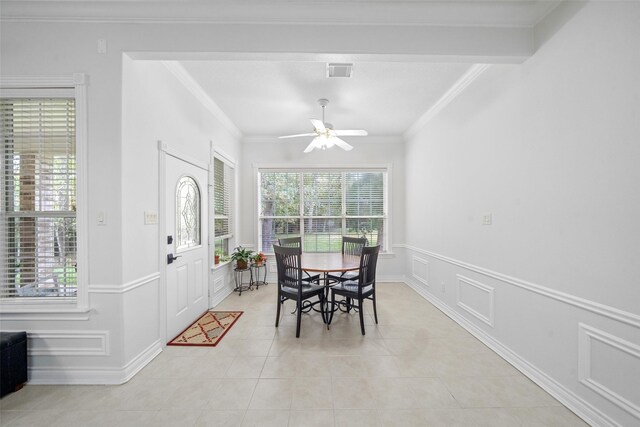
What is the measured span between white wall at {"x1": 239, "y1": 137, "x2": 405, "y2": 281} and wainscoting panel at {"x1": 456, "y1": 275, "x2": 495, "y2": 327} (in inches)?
77.2

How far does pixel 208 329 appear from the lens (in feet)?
9.94

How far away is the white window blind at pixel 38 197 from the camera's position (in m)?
2.10

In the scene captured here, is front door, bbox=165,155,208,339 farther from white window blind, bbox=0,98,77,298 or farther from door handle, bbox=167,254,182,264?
white window blind, bbox=0,98,77,298

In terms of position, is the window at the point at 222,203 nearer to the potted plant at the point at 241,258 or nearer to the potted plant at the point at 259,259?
the potted plant at the point at 241,258

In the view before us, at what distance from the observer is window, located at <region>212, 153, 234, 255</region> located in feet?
13.1

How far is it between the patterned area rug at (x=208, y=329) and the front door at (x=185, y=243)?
0.08 meters

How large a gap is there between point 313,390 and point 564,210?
2.25m

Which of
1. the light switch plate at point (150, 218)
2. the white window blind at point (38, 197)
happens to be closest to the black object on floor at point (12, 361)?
the white window blind at point (38, 197)

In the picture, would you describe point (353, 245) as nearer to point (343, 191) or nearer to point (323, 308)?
point (323, 308)

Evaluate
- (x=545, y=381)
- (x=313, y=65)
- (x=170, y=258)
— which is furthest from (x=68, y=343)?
(x=545, y=381)

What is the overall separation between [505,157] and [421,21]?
140 centimetres

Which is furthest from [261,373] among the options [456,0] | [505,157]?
[456,0]

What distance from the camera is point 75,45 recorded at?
2074 millimetres

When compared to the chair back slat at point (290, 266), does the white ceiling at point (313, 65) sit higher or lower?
higher
